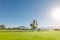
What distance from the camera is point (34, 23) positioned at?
29.6 m

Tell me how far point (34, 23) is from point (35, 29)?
4.20ft

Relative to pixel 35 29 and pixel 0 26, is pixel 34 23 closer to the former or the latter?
pixel 35 29

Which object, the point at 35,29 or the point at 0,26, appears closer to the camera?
the point at 35,29

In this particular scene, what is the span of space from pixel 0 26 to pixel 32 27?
A: 12.9 m

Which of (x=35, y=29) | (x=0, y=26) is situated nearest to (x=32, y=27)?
(x=35, y=29)

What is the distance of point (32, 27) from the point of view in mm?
29359

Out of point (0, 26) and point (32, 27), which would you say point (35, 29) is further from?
point (0, 26)

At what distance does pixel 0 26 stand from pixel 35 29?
13.5m

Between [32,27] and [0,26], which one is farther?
[0,26]

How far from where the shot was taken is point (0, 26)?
39.5m

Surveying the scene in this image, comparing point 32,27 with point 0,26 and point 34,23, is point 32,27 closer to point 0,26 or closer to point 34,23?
point 34,23

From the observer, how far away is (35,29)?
28969 mm

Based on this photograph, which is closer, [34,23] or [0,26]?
[34,23]
